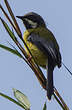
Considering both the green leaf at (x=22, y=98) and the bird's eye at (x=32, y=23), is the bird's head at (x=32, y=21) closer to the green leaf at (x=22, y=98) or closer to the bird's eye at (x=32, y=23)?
the bird's eye at (x=32, y=23)

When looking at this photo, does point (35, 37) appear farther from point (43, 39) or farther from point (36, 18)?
point (36, 18)

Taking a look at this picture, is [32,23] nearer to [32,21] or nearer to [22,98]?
[32,21]

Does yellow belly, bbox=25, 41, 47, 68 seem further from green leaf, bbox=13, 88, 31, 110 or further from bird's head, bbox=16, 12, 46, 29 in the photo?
green leaf, bbox=13, 88, 31, 110

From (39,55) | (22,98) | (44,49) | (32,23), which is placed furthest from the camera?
(32,23)

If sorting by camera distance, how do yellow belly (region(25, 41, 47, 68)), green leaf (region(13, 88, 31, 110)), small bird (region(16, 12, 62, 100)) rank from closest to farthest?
green leaf (region(13, 88, 31, 110)), small bird (region(16, 12, 62, 100)), yellow belly (region(25, 41, 47, 68))

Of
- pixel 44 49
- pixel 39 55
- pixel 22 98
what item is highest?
pixel 22 98

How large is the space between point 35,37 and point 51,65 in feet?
1.52

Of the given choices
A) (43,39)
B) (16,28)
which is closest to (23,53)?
(16,28)

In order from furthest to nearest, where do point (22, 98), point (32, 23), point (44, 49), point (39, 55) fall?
point (32, 23) → point (39, 55) → point (44, 49) → point (22, 98)

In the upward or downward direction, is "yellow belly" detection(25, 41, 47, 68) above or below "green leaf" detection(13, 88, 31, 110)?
below

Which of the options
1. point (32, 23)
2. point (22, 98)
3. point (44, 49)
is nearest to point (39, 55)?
point (44, 49)

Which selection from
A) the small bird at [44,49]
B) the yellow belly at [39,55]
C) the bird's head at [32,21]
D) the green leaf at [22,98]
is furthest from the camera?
the bird's head at [32,21]

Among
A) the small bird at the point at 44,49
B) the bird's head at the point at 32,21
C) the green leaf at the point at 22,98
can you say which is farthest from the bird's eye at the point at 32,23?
the green leaf at the point at 22,98

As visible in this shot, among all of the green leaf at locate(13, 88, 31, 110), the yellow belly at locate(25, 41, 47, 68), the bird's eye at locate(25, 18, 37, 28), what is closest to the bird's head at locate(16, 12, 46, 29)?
the bird's eye at locate(25, 18, 37, 28)
